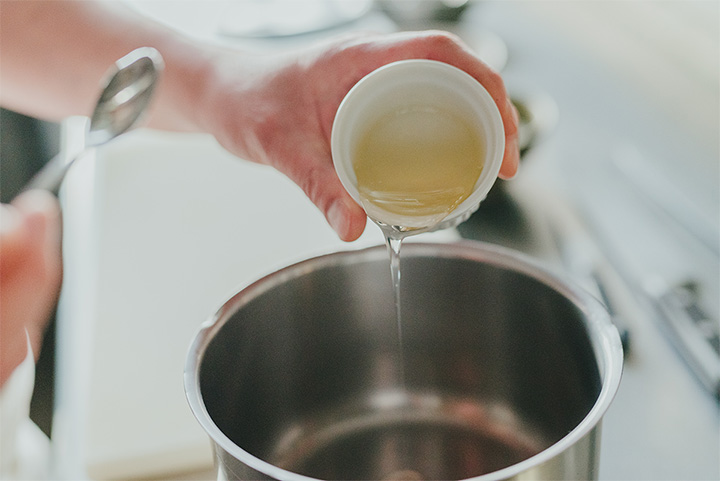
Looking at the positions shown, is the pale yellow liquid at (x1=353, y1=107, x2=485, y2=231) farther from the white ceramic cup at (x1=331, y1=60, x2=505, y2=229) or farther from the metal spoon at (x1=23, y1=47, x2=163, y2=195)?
the metal spoon at (x1=23, y1=47, x2=163, y2=195)

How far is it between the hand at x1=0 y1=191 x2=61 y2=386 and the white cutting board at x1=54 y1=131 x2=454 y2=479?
19 centimetres

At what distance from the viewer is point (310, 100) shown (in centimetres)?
79

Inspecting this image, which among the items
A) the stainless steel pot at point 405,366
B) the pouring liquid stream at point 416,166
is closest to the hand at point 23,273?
the stainless steel pot at point 405,366

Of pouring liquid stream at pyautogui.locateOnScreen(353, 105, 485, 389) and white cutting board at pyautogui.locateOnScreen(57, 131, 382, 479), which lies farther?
white cutting board at pyautogui.locateOnScreen(57, 131, 382, 479)

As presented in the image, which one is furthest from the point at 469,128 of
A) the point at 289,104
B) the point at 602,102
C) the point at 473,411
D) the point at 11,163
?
the point at 11,163

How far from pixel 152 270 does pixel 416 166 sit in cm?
59

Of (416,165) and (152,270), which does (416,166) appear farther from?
(152,270)

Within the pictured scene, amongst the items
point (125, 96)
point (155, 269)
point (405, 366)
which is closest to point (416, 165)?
point (405, 366)

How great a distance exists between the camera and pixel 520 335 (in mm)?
792

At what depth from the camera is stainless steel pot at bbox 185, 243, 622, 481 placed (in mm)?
732

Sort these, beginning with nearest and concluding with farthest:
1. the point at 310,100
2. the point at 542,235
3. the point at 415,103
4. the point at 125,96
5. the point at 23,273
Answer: the point at 23,273, the point at 415,103, the point at 310,100, the point at 125,96, the point at 542,235

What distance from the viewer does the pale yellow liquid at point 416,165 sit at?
647mm

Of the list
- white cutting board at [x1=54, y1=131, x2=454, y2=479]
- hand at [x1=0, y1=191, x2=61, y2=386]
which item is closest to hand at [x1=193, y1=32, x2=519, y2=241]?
white cutting board at [x1=54, y1=131, x2=454, y2=479]

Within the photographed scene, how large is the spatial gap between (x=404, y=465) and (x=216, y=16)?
1431 millimetres
